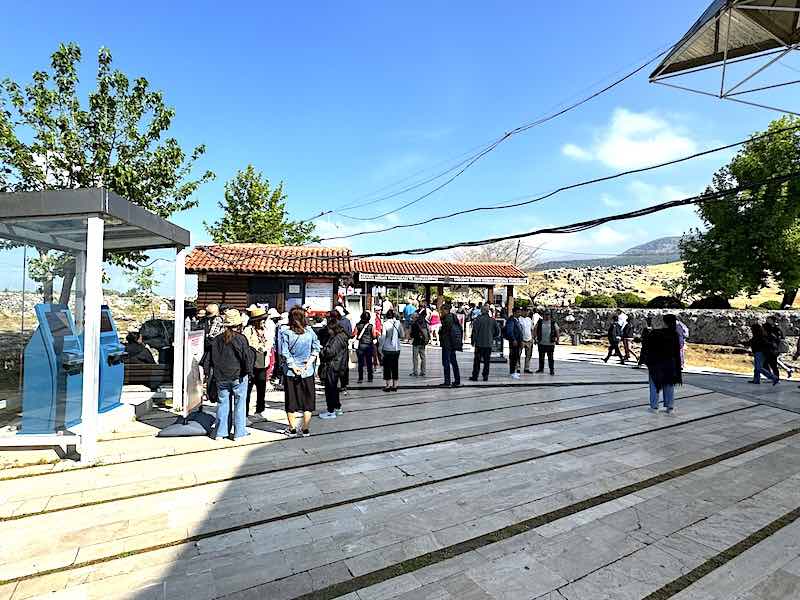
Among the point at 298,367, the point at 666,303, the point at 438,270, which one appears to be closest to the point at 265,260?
the point at 438,270

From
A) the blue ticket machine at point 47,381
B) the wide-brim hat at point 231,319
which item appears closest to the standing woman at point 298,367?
the wide-brim hat at point 231,319

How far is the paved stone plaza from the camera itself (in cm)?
271

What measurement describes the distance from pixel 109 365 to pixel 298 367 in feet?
8.70

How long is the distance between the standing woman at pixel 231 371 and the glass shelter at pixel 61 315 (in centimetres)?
121

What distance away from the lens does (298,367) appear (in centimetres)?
564

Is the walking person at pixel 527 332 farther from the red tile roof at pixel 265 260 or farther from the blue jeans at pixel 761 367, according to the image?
the red tile roof at pixel 265 260

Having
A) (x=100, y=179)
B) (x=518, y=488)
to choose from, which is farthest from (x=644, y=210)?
(x=100, y=179)

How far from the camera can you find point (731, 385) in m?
10.2

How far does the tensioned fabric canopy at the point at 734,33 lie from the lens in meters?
6.77

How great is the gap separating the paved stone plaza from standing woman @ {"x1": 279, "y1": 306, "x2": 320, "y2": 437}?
43cm

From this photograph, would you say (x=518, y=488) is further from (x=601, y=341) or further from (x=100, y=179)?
(x=601, y=341)

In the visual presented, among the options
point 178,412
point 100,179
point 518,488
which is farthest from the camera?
point 100,179

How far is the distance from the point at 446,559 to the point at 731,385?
10.2 m

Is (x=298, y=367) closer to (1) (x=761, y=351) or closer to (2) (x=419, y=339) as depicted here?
(2) (x=419, y=339)
